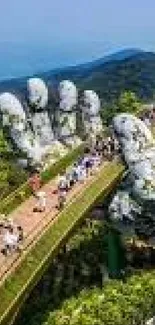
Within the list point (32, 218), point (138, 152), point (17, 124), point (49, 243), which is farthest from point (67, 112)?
point (138, 152)

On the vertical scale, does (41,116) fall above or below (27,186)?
above

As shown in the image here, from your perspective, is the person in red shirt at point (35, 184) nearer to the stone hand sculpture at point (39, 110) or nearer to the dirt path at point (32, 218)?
the dirt path at point (32, 218)

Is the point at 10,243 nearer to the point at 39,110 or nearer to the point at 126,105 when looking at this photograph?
the point at 39,110

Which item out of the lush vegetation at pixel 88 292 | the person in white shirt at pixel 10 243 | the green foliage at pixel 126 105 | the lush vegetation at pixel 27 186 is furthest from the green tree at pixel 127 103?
the person in white shirt at pixel 10 243

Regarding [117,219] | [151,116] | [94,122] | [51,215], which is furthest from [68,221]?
[94,122]

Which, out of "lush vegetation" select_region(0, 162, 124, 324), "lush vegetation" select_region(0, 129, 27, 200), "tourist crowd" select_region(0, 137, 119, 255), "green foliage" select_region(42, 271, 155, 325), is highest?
"tourist crowd" select_region(0, 137, 119, 255)

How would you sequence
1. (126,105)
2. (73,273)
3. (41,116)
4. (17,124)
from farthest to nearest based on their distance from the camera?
(126,105)
(41,116)
(17,124)
(73,273)

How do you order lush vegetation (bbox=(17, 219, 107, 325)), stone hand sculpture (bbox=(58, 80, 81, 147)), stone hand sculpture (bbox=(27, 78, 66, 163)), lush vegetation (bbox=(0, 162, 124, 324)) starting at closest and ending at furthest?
lush vegetation (bbox=(0, 162, 124, 324)) → lush vegetation (bbox=(17, 219, 107, 325)) → stone hand sculpture (bbox=(27, 78, 66, 163)) → stone hand sculpture (bbox=(58, 80, 81, 147))

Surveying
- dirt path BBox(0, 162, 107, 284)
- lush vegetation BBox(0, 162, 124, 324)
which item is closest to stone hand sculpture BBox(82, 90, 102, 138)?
lush vegetation BBox(0, 162, 124, 324)

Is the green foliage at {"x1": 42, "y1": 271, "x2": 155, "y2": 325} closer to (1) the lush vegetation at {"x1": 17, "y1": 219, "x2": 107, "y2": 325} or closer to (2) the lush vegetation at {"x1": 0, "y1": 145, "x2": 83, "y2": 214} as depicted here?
(1) the lush vegetation at {"x1": 17, "y1": 219, "x2": 107, "y2": 325}

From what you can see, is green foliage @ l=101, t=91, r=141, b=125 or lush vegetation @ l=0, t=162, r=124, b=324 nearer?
lush vegetation @ l=0, t=162, r=124, b=324
